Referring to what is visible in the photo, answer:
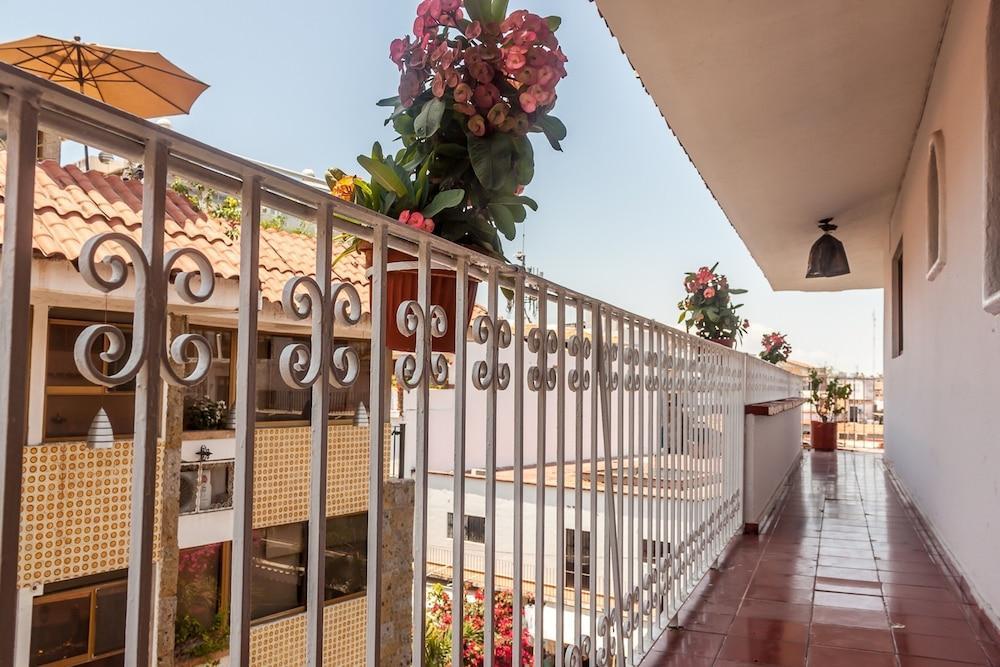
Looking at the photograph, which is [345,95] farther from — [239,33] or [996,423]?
[996,423]

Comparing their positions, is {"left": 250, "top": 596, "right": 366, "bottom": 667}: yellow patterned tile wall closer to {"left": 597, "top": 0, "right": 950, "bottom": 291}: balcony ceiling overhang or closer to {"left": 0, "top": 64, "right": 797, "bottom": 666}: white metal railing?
{"left": 597, "top": 0, "right": 950, "bottom": 291}: balcony ceiling overhang

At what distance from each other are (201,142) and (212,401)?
9.98m

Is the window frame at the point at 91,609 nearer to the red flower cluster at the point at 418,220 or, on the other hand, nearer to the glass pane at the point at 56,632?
the glass pane at the point at 56,632

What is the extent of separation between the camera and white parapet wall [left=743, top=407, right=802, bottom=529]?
4.14m

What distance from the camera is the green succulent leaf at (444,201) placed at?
134 cm

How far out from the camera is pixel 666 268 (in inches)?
1998

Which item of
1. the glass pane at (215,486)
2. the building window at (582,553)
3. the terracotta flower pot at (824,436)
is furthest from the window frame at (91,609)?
the terracotta flower pot at (824,436)

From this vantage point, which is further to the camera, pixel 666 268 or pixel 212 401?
pixel 666 268

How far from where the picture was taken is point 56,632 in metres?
8.84

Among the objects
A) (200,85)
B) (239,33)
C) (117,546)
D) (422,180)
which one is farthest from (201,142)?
(239,33)

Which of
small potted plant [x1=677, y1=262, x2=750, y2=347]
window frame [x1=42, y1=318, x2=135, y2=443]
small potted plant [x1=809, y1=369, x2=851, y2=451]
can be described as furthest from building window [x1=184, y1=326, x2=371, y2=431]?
small potted plant [x1=809, y1=369, x2=851, y2=451]

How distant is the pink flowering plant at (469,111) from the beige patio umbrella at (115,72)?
4.88m

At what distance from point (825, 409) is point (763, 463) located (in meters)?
6.56

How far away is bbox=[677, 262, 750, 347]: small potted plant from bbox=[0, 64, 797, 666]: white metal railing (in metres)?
3.42
